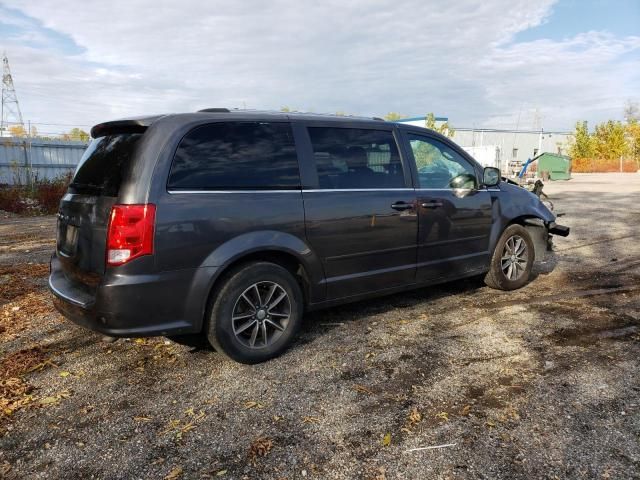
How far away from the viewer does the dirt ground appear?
2.50m

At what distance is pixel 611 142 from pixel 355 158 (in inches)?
2177

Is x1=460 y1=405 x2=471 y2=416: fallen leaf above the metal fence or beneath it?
beneath

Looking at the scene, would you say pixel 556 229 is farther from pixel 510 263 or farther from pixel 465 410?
pixel 465 410

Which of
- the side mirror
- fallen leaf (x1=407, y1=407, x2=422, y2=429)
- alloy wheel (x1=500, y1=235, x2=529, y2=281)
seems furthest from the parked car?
fallen leaf (x1=407, y1=407, x2=422, y2=429)

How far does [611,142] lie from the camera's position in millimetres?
49625

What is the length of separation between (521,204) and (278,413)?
3.87 metres

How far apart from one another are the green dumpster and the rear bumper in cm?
2773

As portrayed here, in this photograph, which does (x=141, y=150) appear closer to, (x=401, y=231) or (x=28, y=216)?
(x=401, y=231)

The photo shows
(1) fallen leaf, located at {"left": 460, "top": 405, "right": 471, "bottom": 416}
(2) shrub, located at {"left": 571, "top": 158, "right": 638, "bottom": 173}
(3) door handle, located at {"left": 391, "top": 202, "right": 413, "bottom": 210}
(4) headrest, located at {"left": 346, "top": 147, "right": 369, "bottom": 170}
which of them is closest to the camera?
(1) fallen leaf, located at {"left": 460, "top": 405, "right": 471, "bottom": 416}

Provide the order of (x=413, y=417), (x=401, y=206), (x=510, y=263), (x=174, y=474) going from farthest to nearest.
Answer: (x=510, y=263) → (x=401, y=206) → (x=413, y=417) → (x=174, y=474)

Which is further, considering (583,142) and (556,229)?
(583,142)

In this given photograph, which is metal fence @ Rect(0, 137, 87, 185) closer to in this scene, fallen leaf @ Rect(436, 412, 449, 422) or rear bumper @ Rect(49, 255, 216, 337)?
rear bumper @ Rect(49, 255, 216, 337)

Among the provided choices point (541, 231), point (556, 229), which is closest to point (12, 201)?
point (541, 231)

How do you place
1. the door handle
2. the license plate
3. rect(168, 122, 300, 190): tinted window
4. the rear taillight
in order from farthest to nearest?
the door handle → the license plate → rect(168, 122, 300, 190): tinted window → the rear taillight
